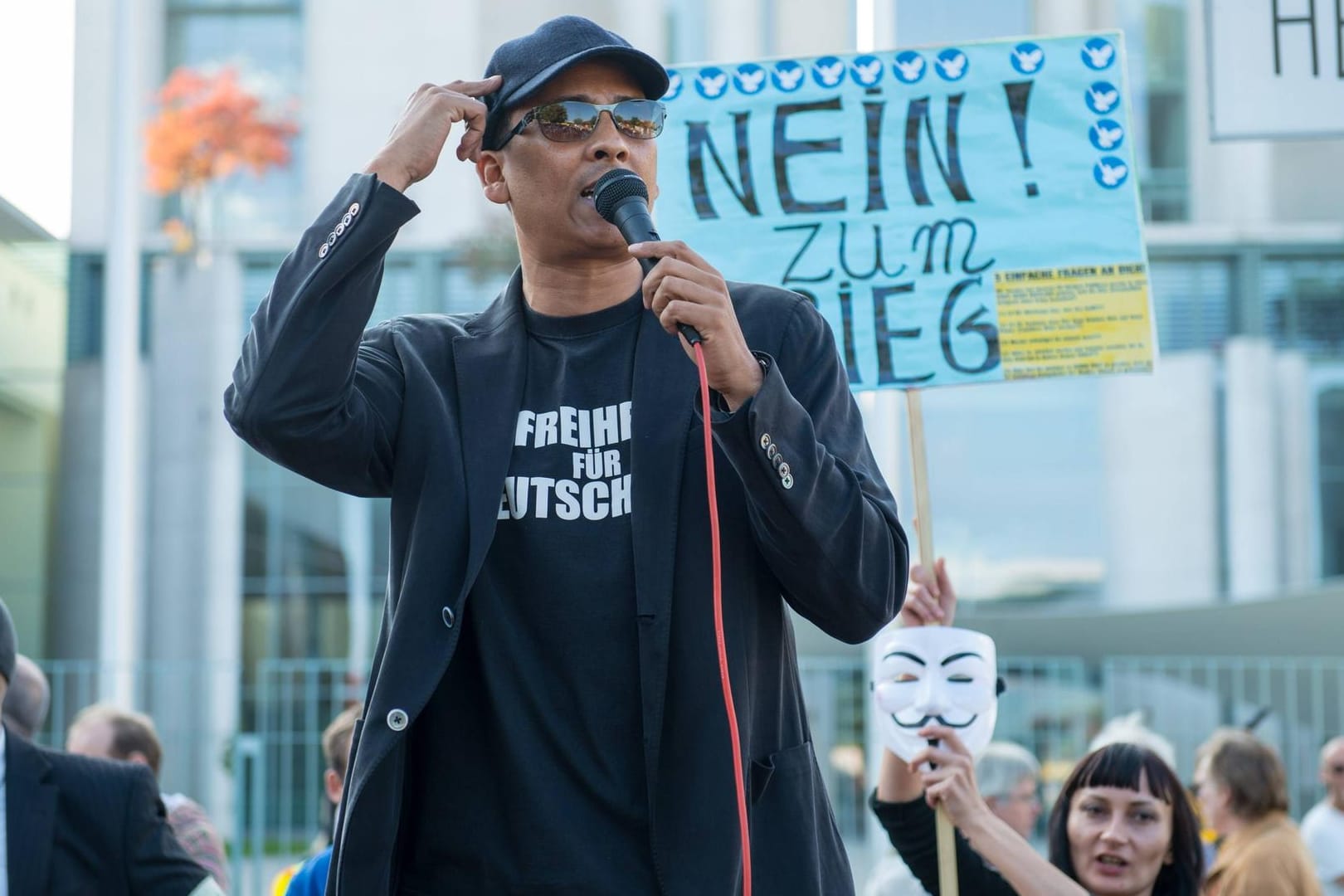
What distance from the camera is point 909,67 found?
4016 mm

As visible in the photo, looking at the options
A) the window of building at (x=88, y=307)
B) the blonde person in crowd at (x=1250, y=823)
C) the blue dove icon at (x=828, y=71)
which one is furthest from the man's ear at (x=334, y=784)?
the window of building at (x=88, y=307)

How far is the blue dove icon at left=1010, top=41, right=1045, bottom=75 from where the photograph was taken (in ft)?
13.0

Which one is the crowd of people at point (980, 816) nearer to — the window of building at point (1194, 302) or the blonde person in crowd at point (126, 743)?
the blonde person in crowd at point (126, 743)

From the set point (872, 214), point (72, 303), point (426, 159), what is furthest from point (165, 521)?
point (426, 159)

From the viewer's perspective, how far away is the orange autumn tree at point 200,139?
17.8 metres

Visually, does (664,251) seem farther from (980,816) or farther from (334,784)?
(334,784)

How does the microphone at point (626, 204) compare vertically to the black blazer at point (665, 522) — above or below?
above

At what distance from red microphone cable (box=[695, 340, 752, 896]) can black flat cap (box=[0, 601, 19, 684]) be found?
1425 millimetres

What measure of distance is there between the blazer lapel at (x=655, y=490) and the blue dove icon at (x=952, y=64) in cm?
198

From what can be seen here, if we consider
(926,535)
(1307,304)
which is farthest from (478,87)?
(1307,304)

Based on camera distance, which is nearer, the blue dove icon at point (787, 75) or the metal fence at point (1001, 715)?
the blue dove icon at point (787, 75)

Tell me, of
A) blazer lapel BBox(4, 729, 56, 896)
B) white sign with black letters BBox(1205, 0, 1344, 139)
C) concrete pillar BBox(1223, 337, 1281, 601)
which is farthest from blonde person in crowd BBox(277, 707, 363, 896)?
concrete pillar BBox(1223, 337, 1281, 601)

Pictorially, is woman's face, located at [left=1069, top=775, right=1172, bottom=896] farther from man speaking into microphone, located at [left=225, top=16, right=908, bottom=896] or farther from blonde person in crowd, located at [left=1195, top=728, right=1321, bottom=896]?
man speaking into microphone, located at [left=225, top=16, right=908, bottom=896]

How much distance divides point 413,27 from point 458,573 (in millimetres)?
17979
